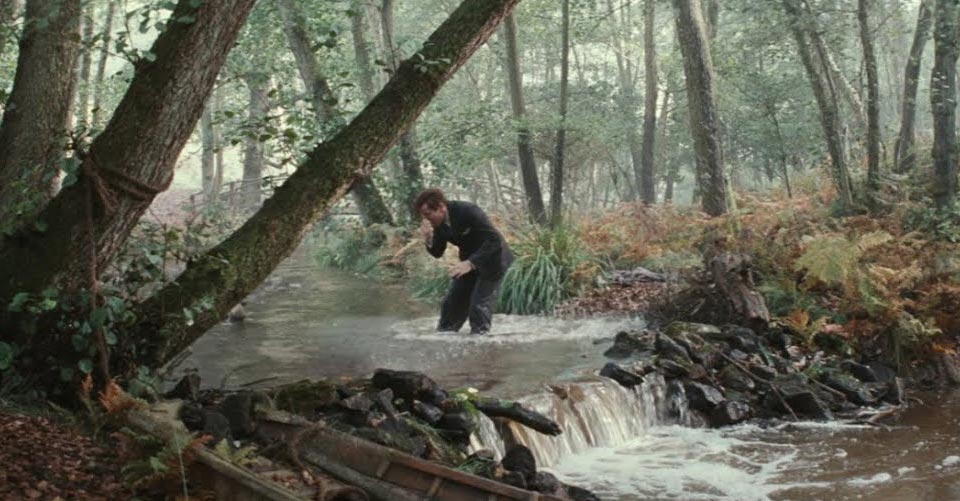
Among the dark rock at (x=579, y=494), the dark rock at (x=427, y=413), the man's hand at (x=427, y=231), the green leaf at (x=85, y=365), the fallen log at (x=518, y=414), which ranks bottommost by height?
the dark rock at (x=579, y=494)

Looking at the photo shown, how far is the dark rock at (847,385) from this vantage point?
9.73 metres

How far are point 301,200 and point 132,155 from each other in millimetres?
1305

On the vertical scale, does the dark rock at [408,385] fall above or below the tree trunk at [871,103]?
below

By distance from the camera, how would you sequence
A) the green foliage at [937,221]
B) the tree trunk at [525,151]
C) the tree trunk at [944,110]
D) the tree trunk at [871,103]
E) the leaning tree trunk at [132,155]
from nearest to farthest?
the leaning tree trunk at [132,155], the green foliage at [937,221], the tree trunk at [944,110], the tree trunk at [871,103], the tree trunk at [525,151]

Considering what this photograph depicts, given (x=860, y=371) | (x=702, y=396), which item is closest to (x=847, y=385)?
(x=860, y=371)

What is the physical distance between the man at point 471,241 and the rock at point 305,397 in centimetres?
417

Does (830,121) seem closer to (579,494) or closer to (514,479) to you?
(579,494)

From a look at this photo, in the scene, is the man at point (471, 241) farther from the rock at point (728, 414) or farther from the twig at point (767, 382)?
the rock at point (728, 414)

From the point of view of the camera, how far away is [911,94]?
1827 centimetres

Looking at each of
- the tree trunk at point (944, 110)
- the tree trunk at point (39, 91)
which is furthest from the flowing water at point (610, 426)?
the tree trunk at point (944, 110)

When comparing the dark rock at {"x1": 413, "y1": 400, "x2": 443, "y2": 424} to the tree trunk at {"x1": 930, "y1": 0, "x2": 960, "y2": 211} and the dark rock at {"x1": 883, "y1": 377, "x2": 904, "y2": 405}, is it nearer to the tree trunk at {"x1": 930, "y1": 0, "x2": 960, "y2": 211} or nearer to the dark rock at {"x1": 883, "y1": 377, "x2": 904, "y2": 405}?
the dark rock at {"x1": 883, "y1": 377, "x2": 904, "y2": 405}

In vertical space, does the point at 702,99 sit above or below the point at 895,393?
above

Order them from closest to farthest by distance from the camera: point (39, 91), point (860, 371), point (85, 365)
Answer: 1. point (85, 365)
2. point (39, 91)
3. point (860, 371)

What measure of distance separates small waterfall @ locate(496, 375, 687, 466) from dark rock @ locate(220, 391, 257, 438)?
80.7 inches
